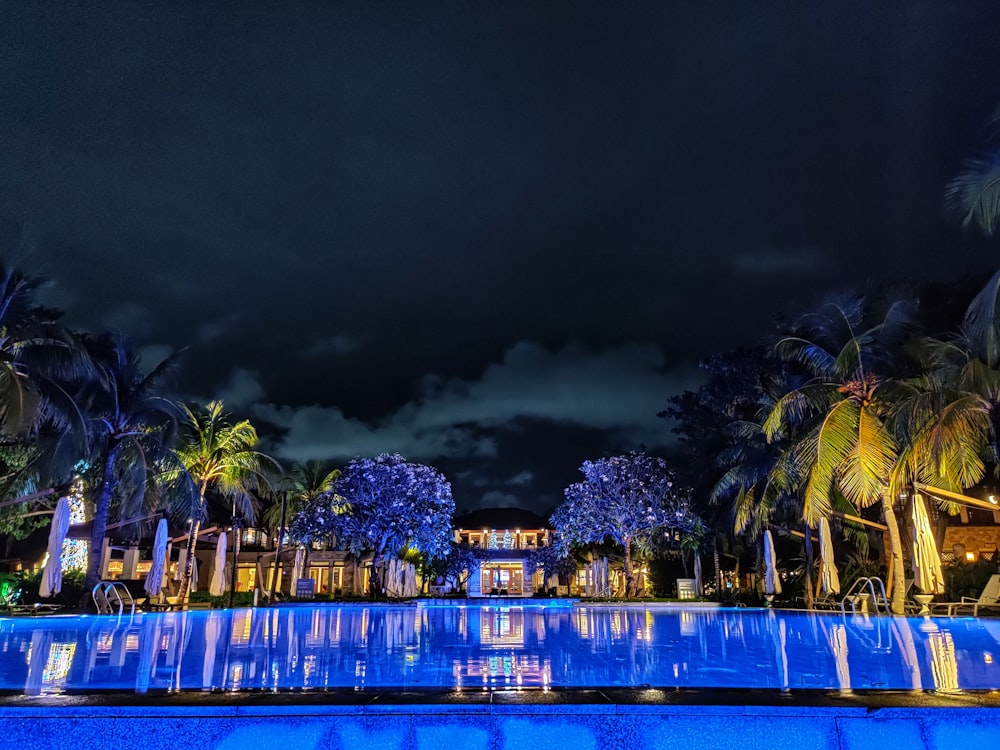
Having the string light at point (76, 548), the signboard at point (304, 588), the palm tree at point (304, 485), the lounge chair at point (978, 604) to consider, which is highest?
the palm tree at point (304, 485)

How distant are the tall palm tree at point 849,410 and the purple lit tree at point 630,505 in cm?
1044

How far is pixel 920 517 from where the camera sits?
54.2 feet

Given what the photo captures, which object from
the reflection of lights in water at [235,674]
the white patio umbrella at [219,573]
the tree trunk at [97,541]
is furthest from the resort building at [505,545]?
the reflection of lights in water at [235,674]

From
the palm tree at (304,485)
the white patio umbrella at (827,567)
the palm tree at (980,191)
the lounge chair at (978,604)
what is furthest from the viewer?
the palm tree at (304,485)

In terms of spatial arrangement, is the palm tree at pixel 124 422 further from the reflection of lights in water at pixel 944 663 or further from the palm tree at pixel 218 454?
the reflection of lights in water at pixel 944 663

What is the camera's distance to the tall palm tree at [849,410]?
1614 cm

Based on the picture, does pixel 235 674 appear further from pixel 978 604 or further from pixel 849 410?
pixel 978 604

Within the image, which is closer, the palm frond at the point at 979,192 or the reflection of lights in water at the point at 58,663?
the reflection of lights in water at the point at 58,663

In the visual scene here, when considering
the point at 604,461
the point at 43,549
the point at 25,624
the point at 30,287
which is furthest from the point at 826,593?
the point at 43,549

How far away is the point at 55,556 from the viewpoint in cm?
1844

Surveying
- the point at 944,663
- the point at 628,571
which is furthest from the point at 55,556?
the point at 628,571

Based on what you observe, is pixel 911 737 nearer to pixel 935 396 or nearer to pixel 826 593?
pixel 935 396

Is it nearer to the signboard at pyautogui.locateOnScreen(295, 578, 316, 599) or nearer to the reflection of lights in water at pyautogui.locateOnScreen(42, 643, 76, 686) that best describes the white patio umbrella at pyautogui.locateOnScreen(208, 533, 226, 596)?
the signboard at pyautogui.locateOnScreen(295, 578, 316, 599)

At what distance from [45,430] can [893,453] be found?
22708mm
